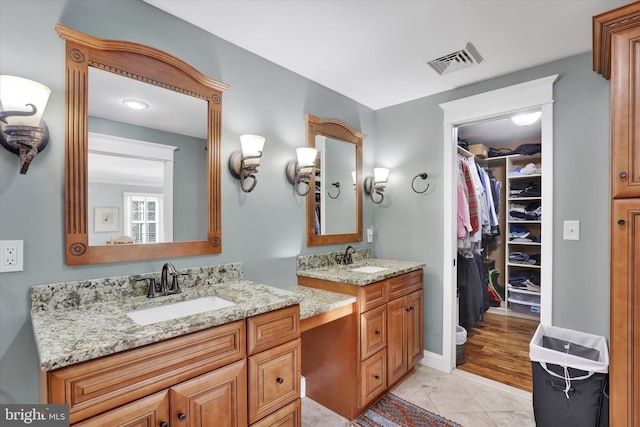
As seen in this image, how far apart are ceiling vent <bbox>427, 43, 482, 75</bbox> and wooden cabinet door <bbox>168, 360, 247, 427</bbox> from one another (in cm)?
226

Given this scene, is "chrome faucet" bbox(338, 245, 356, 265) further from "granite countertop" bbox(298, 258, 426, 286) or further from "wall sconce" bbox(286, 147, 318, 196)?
"wall sconce" bbox(286, 147, 318, 196)

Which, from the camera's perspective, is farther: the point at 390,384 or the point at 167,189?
the point at 390,384

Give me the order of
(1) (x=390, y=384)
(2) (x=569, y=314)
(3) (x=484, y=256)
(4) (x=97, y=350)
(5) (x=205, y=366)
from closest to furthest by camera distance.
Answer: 1. (4) (x=97, y=350)
2. (5) (x=205, y=366)
3. (2) (x=569, y=314)
4. (1) (x=390, y=384)
5. (3) (x=484, y=256)

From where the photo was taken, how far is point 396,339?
2322 millimetres

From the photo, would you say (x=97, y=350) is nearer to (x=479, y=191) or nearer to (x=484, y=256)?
(x=479, y=191)

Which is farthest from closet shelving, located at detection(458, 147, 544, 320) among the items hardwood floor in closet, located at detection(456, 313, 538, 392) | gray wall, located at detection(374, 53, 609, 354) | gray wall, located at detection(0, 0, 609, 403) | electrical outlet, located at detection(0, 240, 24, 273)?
electrical outlet, located at detection(0, 240, 24, 273)

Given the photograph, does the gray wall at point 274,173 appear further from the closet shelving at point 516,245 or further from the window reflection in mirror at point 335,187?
the closet shelving at point 516,245

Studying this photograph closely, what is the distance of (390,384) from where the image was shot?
2271 millimetres

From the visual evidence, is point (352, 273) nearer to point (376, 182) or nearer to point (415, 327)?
point (415, 327)

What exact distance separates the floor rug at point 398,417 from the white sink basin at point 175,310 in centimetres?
123

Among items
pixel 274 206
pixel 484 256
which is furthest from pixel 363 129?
pixel 484 256

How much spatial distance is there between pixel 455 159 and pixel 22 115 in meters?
2.79

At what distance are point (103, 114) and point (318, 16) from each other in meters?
1.23

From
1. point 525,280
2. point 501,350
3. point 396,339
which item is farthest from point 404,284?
point 525,280
